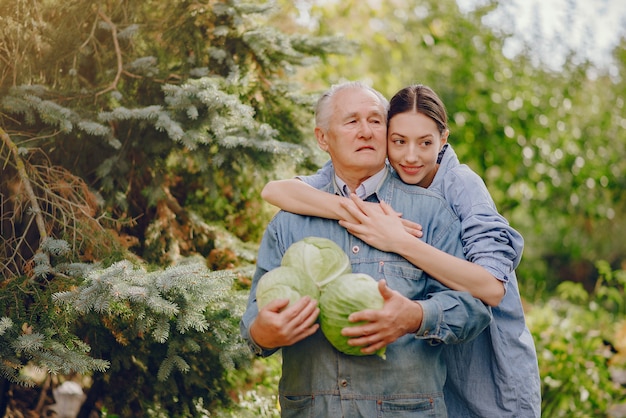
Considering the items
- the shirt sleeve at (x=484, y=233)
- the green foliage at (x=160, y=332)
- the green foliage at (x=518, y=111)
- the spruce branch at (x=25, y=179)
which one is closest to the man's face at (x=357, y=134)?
the shirt sleeve at (x=484, y=233)

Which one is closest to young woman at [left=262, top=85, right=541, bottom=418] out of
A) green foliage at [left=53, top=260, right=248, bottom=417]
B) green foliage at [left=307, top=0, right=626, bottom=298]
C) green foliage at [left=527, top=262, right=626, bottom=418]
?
green foliage at [left=53, top=260, right=248, bottom=417]

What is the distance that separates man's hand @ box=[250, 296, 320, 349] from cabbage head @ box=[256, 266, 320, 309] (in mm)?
24

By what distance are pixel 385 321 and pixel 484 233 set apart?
1.69ft

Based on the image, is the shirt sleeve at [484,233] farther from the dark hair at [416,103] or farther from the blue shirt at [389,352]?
the dark hair at [416,103]

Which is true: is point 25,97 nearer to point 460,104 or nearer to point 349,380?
point 349,380

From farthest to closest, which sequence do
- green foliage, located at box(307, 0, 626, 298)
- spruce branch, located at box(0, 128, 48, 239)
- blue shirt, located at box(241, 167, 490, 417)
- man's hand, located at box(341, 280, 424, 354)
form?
1. green foliage, located at box(307, 0, 626, 298)
2. spruce branch, located at box(0, 128, 48, 239)
3. blue shirt, located at box(241, 167, 490, 417)
4. man's hand, located at box(341, 280, 424, 354)

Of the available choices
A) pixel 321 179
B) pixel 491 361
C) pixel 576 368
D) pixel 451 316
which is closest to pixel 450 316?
pixel 451 316

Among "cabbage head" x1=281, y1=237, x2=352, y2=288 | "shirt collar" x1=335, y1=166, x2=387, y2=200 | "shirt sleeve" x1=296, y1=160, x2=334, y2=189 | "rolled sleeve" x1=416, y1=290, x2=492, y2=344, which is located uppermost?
"shirt collar" x1=335, y1=166, x2=387, y2=200

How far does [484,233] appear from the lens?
236 cm

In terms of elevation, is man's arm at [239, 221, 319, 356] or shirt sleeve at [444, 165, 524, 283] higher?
shirt sleeve at [444, 165, 524, 283]

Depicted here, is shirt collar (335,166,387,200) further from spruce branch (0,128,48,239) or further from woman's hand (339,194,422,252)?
spruce branch (0,128,48,239)

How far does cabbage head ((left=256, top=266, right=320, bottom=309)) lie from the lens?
213 centimetres

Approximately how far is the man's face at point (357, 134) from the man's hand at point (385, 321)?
0.59 meters

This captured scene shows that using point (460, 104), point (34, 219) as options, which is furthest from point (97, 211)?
point (460, 104)
